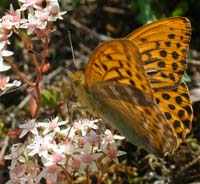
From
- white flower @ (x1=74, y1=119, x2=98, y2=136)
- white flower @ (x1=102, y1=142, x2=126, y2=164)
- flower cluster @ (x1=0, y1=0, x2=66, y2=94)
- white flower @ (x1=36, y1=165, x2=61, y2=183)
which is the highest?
flower cluster @ (x1=0, y1=0, x2=66, y2=94)

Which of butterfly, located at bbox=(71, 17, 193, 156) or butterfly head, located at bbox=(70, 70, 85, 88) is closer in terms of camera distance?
butterfly, located at bbox=(71, 17, 193, 156)

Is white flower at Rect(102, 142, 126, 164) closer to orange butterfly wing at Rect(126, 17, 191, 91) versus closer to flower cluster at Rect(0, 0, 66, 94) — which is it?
orange butterfly wing at Rect(126, 17, 191, 91)

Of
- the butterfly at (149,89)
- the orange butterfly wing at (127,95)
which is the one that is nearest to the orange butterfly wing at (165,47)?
the butterfly at (149,89)

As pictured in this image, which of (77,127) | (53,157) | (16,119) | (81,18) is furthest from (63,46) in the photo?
(53,157)

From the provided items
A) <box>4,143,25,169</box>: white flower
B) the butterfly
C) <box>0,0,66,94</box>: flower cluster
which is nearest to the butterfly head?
the butterfly

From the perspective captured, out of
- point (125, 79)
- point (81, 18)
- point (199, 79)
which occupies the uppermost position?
point (125, 79)

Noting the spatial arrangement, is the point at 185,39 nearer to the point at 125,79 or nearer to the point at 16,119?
the point at 125,79

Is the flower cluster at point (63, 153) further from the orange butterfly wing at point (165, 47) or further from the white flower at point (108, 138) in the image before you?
the orange butterfly wing at point (165, 47)
